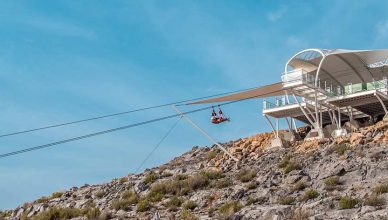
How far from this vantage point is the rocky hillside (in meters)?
25.2

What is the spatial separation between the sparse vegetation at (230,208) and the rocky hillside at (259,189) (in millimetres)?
48

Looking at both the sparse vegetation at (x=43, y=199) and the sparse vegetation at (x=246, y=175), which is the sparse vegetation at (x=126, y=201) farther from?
the sparse vegetation at (x=43, y=199)

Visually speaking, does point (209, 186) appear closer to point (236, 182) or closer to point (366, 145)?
point (236, 182)

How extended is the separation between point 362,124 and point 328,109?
10.2 ft

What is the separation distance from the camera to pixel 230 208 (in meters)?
27.6

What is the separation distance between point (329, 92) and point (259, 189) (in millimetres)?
18387

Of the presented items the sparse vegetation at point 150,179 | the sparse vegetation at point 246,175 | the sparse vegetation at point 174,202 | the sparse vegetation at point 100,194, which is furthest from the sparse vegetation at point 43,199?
the sparse vegetation at point 246,175

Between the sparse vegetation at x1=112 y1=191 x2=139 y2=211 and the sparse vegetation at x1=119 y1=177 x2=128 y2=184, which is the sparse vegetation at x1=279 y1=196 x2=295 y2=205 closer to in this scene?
the sparse vegetation at x1=112 y1=191 x2=139 y2=211

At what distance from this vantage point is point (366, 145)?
38281 millimetres

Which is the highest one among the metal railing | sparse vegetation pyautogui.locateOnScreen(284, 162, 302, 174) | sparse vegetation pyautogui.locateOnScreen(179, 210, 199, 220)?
the metal railing

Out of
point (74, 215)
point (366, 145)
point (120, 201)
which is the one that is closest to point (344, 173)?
point (366, 145)

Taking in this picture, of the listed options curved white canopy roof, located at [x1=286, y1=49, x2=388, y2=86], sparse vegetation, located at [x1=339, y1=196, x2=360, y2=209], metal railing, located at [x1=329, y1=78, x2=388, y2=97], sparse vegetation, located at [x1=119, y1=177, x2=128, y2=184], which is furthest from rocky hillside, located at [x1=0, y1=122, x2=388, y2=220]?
curved white canopy roof, located at [x1=286, y1=49, x2=388, y2=86]

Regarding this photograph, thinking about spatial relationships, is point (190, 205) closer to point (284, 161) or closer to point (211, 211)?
point (211, 211)

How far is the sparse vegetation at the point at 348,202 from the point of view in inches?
951
